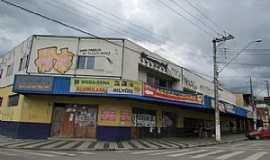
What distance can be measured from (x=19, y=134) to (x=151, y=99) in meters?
10.3

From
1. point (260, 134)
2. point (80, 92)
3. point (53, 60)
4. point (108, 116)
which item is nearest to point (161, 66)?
point (108, 116)

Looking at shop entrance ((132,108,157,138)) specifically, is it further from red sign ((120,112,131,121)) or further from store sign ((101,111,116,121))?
store sign ((101,111,116,121))

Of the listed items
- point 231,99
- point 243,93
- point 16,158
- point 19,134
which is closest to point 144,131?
point 19,134

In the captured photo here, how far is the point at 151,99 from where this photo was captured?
24203mm

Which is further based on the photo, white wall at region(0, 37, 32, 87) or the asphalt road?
white wall at region(0, 37, 32, 87)

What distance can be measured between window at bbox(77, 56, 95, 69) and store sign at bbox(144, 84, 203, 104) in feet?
15.4

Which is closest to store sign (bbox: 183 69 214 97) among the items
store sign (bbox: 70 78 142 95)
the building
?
the building

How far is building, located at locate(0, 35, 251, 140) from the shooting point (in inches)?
883

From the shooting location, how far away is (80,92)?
73.1 ft

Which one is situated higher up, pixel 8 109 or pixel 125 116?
pixel 8 109

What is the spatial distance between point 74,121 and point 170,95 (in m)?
8.14

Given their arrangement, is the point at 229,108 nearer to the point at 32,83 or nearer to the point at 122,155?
the point at 32,83

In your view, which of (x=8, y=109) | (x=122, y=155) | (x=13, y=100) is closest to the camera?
(x=122, y=155)

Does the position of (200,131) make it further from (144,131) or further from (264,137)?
(144,131)
